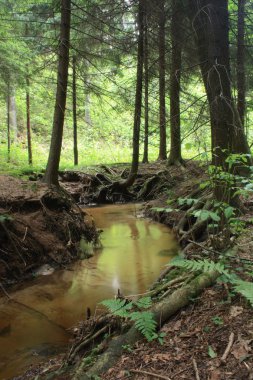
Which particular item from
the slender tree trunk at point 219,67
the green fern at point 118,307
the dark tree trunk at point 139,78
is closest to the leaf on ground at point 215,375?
the green fern at point 118,307

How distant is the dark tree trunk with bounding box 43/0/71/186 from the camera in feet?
27.5

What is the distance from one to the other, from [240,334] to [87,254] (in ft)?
17.1

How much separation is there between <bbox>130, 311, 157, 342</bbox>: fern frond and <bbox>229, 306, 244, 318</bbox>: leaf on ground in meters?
0.70

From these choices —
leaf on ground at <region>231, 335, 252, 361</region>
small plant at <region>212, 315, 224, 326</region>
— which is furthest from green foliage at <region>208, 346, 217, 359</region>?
small plant at <region>212, 315, 224, 326</region>

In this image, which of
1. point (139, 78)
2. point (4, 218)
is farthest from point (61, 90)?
point (4, 218)

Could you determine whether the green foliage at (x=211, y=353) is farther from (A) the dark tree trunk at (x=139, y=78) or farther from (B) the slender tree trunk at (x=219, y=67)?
(A) the dark tree trunk at (x=139, y=78)

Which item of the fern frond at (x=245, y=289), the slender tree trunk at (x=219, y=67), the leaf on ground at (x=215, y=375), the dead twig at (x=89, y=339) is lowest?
the dead twig at (x=89, y=339)

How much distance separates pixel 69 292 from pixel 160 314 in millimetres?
2802

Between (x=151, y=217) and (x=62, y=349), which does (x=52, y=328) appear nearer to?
(x=62, y=349)

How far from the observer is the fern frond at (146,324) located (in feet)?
9.94

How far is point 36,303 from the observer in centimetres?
532

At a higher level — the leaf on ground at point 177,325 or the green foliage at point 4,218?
the green foliage at point 4,218

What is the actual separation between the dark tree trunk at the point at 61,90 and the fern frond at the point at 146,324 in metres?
6.01

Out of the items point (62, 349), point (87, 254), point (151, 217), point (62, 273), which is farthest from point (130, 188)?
point (62, 349)
